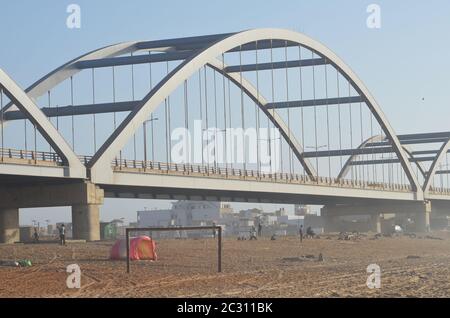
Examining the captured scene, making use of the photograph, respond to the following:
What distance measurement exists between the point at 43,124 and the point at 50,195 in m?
6.53

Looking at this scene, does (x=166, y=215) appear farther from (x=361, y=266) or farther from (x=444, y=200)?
(x=361, y=266)

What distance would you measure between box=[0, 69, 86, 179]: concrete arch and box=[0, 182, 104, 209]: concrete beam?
1114 millimetres

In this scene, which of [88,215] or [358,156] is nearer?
[88,215]

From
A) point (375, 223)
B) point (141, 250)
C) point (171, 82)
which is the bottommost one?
point (375, 223)

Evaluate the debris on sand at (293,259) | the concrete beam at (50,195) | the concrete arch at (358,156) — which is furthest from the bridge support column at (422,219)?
the debris on sand at (293,259)

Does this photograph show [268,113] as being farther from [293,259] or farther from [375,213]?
[293,259]

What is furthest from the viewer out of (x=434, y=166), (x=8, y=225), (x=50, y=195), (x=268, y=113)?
(x=434, y=166)

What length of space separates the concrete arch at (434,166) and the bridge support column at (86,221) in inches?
2998

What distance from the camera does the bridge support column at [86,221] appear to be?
58.0 metres

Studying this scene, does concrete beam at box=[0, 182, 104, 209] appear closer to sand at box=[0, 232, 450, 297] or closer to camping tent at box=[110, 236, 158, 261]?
sand at box=[0, 232, 450, 297]

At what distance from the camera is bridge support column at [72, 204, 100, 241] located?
190 ft

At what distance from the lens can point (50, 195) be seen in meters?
58.4

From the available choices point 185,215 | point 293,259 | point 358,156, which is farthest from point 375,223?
point 293,259
